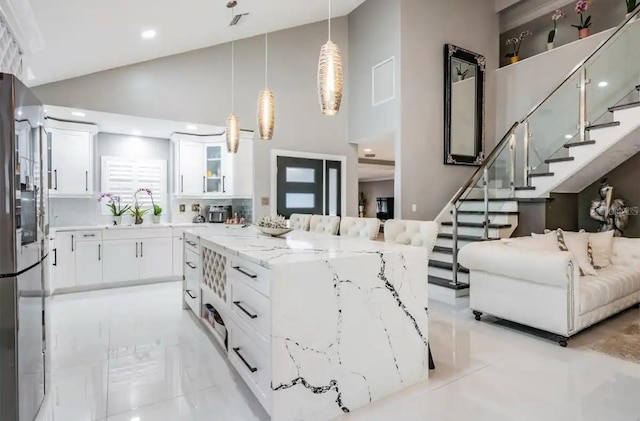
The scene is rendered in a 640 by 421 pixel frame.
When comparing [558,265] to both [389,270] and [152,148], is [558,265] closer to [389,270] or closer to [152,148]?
[389,270]

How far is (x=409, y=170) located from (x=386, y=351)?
4.06 metres

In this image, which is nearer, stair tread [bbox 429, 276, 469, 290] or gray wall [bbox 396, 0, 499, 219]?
stair tread [bbox 429, 276, 469, 290]

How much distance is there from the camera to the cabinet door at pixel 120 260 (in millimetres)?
4980

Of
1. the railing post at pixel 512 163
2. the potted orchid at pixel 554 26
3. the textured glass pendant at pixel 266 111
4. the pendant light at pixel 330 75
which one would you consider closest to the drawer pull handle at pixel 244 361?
the pendant light at pixel 330 75

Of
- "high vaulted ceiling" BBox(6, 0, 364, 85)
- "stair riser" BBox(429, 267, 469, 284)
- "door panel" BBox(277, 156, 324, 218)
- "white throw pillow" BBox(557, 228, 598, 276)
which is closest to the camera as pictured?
"high vaulted ceiling" BBox(6, 0, 364, 85)

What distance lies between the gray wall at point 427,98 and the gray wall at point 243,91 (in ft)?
4.41

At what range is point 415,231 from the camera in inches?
110

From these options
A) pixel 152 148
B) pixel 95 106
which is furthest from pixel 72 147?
pixel 152 148

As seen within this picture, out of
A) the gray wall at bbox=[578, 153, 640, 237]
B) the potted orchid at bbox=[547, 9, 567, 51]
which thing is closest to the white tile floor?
the gray wall at bbox=[578, 153, 640, 237]

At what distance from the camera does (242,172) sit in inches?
228

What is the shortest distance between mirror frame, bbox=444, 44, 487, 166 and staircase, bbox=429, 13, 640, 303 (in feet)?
2.83

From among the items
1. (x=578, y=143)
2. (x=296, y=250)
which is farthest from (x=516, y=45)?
(x=296, y=250)

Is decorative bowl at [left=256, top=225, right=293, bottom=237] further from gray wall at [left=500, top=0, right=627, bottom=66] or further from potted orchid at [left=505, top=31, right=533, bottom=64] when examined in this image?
gray wall at [left=500, top=0, right=627, bottom=66]

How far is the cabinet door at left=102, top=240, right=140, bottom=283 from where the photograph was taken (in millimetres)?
4980
